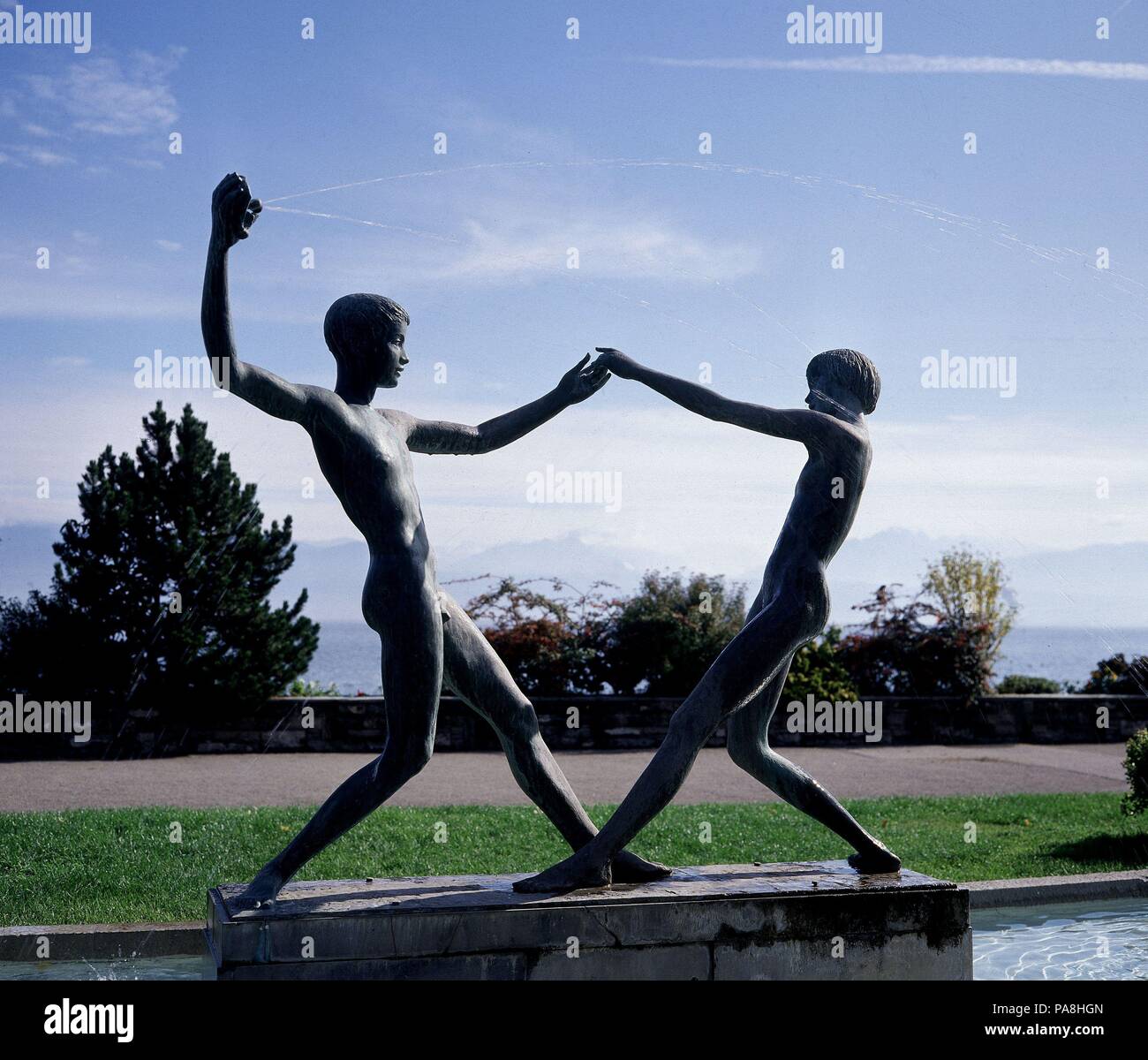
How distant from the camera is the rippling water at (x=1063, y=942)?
17.8 feet

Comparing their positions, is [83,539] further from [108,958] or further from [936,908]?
[936,908]

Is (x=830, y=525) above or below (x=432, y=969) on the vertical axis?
above

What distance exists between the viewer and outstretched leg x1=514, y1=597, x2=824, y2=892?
4406 millimetres

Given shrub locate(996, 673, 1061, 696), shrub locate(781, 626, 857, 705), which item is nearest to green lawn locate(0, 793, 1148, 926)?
shrub locate(781, 626, 857, 705)

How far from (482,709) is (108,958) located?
2544 millimetres

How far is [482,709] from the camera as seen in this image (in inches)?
182

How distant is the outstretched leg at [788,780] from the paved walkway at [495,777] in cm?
556

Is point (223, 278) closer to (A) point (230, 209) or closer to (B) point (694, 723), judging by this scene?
(A) point (230, 209)

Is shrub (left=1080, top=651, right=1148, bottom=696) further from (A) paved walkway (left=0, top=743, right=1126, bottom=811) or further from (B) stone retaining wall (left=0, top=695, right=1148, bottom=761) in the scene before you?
(A) paved walkway (left=0, top=743, right=1126, bottom=811)

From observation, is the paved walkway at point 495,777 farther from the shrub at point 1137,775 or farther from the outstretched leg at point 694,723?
the outstretched leg at point 694,723

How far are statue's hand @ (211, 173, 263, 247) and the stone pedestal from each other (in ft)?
7.21

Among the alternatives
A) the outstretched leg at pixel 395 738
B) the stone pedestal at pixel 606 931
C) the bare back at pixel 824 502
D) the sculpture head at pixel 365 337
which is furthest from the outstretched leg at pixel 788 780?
the sculpture head at pixel 365 337
